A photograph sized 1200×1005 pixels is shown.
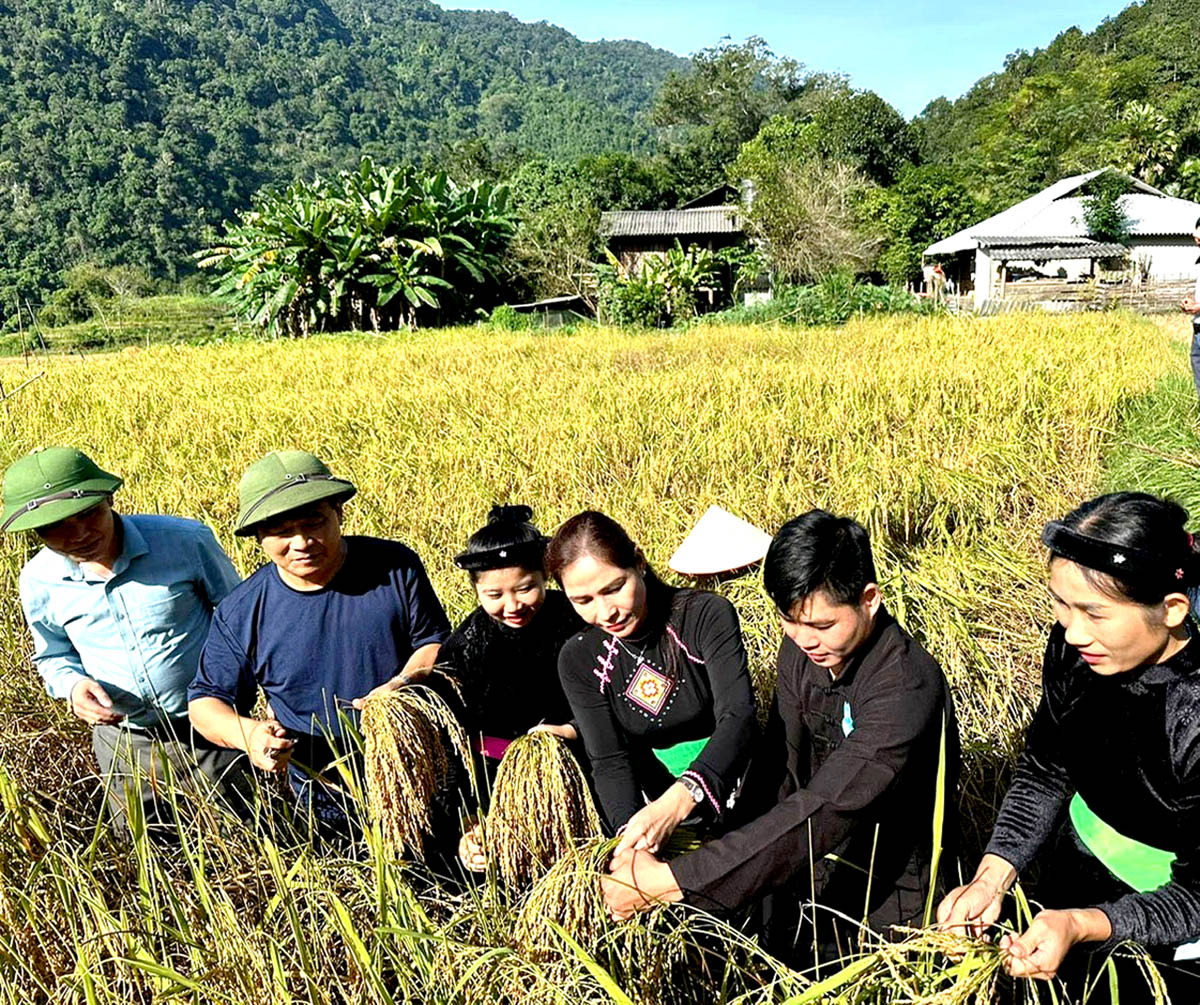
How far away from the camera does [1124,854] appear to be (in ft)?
3.96

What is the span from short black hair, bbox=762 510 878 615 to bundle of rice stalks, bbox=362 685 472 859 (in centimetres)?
53

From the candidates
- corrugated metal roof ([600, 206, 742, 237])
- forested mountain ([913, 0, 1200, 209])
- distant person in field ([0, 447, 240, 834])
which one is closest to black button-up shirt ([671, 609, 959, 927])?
distant person in field ([0, 447, 240, 834])

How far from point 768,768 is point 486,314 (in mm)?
14715

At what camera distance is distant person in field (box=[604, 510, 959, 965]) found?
109 centimetres

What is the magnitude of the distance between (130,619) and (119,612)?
0.03m

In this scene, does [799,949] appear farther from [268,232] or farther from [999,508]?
[268,232]

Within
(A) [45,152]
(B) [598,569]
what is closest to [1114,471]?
(B) [598,569]

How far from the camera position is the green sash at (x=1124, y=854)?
1168mm

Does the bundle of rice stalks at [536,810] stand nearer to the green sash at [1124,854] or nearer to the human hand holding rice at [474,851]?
the human hand holding rice at [474,851]

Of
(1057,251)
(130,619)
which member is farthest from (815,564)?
(1057,251)

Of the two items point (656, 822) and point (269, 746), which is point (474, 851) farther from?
point (269, 746)

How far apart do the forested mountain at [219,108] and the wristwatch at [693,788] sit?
3428 millimetres

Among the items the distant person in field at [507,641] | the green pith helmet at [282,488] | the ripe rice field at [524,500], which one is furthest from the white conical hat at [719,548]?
the green pith helmet at [282,488]

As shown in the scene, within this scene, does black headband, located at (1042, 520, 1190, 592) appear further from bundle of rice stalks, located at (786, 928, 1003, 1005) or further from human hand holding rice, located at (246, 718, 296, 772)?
human hand holding rice, located at (246, 718, 296, 772)
